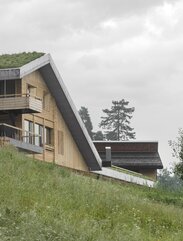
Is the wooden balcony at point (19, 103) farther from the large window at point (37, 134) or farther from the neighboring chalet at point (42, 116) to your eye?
the large window at point (37, 134)

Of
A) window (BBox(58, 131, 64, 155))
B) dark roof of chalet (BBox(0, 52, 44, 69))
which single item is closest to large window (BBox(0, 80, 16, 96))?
dark roof of chalet (BBox(0, 52, 44, 69))

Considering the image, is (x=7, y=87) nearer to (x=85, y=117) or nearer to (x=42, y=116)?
(x=42, y=116)

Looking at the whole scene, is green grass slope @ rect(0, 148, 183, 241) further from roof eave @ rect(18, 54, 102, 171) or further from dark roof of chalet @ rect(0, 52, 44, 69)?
roof eave @ rect(18, 54, 102, 171)

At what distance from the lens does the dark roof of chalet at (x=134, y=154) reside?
181ft

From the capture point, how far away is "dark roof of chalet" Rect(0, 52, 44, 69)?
122 feet

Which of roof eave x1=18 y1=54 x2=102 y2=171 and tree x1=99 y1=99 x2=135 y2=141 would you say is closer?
roof eave x1=18 y1=54 x2=102 y2=171

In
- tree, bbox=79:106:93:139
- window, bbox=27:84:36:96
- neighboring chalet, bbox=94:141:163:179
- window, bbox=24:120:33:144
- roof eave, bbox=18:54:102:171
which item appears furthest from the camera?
tree, bbox=79:106:93:139

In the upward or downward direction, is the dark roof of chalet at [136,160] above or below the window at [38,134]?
below

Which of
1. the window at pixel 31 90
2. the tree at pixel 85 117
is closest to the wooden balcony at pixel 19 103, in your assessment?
the window at pixel 31 90

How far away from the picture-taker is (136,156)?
184 feet

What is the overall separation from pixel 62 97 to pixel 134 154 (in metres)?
16.5

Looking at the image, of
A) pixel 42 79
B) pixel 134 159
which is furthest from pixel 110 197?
pixel 134 159

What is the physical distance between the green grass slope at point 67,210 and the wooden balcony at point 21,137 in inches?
549

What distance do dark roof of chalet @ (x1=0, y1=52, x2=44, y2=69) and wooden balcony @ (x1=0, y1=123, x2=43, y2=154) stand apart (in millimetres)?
3723
